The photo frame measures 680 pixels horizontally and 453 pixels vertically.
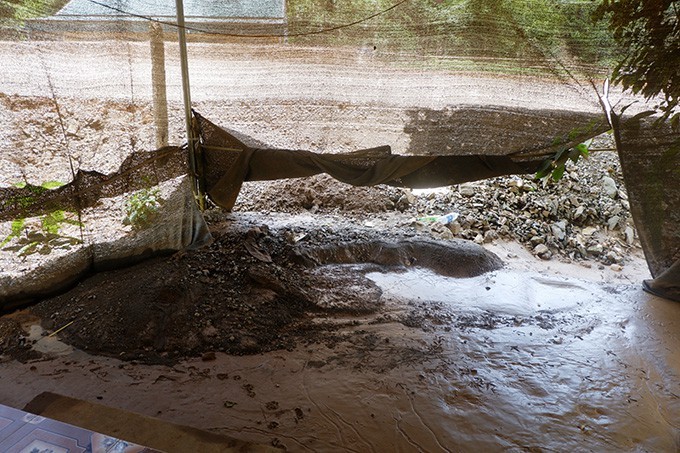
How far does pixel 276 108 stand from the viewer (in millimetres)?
4012

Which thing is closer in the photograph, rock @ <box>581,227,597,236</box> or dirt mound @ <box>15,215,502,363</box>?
dirt mound @ <box>15,215,502,363</box>

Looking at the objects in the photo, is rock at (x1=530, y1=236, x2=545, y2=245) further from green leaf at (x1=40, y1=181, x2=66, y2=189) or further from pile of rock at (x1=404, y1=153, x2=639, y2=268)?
green leaf at (x1=40, y1=181, x2=66, y2=189)

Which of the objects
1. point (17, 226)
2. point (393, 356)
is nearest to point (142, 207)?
point (17, 226)

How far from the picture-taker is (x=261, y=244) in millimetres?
4645

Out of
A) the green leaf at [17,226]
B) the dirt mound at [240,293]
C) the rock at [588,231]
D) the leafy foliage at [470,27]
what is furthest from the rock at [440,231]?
the green leaf at [17,226]

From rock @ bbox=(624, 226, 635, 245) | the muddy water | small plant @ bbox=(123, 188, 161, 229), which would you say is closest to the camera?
the muddy water

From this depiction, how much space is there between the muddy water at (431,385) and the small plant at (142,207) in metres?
1.32

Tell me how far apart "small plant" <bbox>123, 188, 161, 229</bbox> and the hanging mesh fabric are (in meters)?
0.01

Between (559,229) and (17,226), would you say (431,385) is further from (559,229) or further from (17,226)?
(559,229)

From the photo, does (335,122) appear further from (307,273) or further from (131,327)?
(131,327)

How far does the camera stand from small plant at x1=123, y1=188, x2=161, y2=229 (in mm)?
3998

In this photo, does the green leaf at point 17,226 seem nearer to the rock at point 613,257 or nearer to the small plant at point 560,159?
the small plant at point 560,159

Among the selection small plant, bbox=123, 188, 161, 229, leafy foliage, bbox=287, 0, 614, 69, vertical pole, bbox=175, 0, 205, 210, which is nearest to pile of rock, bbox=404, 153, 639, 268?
leafy foliage, bbox=287, 0, 614, 69

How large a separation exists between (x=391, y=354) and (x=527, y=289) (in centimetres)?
193
